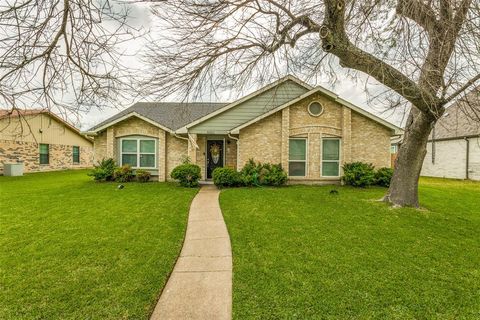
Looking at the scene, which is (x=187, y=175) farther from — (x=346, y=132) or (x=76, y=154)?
(x=76, y=154)

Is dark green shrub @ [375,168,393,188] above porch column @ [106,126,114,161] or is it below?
below

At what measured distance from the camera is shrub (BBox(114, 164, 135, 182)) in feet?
47.9

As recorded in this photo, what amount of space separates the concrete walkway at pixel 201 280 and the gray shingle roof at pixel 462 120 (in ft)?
16.8

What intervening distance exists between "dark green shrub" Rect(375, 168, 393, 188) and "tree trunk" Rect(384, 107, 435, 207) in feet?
14.6

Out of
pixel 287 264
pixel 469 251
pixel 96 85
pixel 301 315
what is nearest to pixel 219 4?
pixel 96 85

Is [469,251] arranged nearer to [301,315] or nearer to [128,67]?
[301,315]

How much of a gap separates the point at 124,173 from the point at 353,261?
13041 mm

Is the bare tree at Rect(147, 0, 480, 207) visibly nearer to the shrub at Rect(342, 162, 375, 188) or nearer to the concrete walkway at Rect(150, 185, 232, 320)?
the concrete walkway at Rect(150, 185, 232, 320)

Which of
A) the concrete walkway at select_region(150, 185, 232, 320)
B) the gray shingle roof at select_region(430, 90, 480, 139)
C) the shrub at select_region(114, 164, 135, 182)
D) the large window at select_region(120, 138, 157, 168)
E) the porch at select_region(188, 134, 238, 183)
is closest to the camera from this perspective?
the concrete walkway at select_region(150, 185, 232, 320)

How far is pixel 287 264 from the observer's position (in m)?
4.68

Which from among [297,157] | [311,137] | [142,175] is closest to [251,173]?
[297,157]

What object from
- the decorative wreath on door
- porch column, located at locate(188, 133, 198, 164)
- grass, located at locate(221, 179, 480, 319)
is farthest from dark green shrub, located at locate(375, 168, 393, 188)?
porch column, located at locate(188, 133, 198, 164)

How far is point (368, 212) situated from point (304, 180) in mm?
5462

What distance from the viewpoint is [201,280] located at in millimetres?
4137
